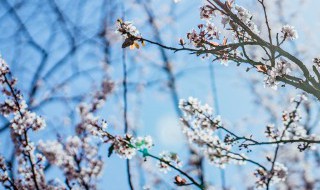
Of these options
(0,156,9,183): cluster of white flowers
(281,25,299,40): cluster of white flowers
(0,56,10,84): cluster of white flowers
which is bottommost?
(0,156,9,183): cluster of white flowers

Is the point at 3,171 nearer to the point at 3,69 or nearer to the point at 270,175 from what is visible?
the point at 3,69

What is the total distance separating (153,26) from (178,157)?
214 inches

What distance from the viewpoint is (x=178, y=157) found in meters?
4.19

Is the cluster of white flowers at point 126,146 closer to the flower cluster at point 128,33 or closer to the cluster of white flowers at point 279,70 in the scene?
the flower cluster at point 128,33

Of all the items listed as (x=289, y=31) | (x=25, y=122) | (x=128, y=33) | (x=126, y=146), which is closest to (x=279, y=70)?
(x=289, y=31)

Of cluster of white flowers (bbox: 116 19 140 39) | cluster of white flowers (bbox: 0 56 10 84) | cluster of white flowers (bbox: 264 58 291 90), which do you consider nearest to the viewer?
cluster of white flowers (bbox: 264 58 291 90)

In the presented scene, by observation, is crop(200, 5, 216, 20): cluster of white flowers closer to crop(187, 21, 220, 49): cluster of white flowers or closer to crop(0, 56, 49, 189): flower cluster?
crop(187, 21, 220, 49): cluster of white flowers

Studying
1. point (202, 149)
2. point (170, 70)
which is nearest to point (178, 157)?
point (202, 149)

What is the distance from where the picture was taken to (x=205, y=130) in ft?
14.7

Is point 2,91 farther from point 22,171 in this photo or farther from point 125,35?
point 125,35

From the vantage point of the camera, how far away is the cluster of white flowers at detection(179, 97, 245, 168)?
13.6 feet

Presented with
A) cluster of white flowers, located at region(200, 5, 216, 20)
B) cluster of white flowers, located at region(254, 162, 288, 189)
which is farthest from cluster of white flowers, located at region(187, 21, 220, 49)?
cluster of white flowers, located at region(254, 162, 288, 189)

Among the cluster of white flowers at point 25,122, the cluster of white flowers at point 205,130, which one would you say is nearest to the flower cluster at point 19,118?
the cluster of white flowers at point 25,122

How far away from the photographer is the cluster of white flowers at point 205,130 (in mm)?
4133
